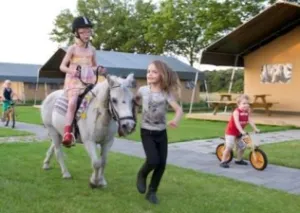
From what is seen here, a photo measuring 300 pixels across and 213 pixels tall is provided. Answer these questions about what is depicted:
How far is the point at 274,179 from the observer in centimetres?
661

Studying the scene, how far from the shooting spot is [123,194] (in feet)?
18.0

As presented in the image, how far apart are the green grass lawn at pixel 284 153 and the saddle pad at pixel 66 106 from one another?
3.98m

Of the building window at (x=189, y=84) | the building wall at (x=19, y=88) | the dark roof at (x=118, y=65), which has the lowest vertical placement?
the building wall at (x=19, y=88)

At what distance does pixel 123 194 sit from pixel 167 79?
1621mm

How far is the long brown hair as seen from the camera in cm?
498

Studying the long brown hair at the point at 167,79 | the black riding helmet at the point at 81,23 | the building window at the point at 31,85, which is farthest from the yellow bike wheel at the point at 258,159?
the building window at the point at 31,85

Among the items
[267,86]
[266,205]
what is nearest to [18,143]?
[266,205]

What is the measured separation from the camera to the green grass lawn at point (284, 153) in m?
7.77

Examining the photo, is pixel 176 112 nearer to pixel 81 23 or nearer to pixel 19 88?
pixel 81 23

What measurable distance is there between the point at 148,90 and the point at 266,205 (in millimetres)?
1977

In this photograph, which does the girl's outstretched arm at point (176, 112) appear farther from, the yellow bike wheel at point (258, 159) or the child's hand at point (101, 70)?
the yellow bike wheel at point (258, 159)

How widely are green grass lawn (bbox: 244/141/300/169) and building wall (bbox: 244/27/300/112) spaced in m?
7.36

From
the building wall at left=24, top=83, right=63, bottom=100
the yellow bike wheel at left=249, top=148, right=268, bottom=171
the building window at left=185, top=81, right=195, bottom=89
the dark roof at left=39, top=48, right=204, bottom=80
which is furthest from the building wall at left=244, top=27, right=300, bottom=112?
the building wall at left=24, top=83, right=63, bottom=100

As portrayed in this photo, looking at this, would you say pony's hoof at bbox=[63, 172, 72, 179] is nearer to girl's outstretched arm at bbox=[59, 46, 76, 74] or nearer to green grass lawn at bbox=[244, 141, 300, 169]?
girl's outstretched arm at bbox=[59, 46, 76, 74]
